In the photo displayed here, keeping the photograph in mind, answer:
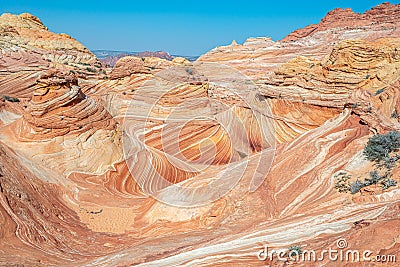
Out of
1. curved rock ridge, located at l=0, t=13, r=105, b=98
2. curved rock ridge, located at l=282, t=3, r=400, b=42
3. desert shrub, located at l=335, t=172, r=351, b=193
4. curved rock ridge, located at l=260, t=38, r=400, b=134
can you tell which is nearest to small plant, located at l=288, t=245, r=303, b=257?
desert shrub, located at l=335, t=172, r=351, b=193

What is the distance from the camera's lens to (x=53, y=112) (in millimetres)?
13148

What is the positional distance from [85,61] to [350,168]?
105 feet

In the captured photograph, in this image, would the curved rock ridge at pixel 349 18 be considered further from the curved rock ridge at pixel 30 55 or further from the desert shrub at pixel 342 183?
the desert shrub at pixel 342 183

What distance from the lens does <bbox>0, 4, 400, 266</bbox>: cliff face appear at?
625 centimetres

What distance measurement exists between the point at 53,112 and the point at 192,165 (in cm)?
601

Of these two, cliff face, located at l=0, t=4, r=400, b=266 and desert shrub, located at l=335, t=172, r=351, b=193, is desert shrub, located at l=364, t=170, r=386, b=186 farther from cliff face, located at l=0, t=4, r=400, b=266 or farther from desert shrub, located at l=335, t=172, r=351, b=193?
desert shrub, located at l=335, t=172, r=351, b=193

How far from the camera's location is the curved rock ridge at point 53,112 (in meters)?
12.9

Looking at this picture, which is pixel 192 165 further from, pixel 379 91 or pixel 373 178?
pixel 373 178

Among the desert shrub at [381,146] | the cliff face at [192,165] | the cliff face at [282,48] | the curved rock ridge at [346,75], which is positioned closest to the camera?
the cliff face at [192,165]

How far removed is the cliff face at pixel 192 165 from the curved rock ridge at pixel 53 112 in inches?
1.6

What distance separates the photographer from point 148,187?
12.8 meters

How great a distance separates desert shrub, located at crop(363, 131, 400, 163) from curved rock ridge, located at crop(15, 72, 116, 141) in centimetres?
1014

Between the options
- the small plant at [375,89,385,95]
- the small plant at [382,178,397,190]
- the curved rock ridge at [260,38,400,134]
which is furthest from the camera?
the curved rock ridge at [260,38,400,134]

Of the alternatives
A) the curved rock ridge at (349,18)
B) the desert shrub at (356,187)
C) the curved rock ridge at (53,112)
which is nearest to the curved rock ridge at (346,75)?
the desert shrub at (356,187)
